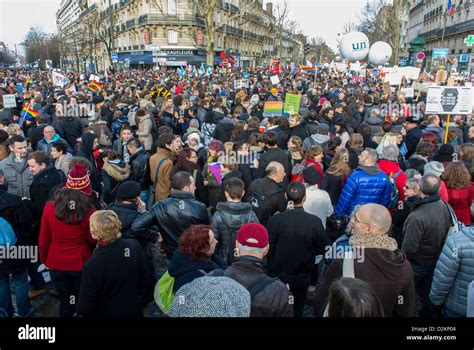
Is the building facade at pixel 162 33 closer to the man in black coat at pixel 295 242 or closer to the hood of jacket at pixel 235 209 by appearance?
the hood of jacket at pixel 235 209

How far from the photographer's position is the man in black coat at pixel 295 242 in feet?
12.0

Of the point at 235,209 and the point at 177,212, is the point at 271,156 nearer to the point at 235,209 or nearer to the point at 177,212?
the point at 235,209

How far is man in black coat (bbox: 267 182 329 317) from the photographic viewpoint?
365 centimetres

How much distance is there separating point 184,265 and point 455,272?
2.26 metres

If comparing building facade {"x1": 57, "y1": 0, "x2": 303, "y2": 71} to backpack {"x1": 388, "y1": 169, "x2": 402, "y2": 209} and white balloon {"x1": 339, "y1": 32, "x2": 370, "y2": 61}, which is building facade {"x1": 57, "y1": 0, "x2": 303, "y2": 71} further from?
backpack {"x1": 388, "y1": 169, "x2": 402, "y2": 209}

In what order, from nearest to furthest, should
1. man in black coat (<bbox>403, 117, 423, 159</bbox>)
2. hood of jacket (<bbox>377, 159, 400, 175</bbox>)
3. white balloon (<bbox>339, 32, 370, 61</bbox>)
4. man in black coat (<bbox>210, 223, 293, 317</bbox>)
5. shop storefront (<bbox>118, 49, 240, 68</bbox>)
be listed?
man in black coat (<bbox>210, 223, 293, 317</bbox>)
hood of jacket (<bbox>377, 159, 400, 175</bbox>)
man in black coat (<bbox>403, 117, 423, 159</bbox>)
white balloon (<bbox>339, 32, 370, 61</bbox>)
shop storefront (<bbox>118, 49, 240, 68</bbox>)

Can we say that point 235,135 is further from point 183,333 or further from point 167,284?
point 183,333

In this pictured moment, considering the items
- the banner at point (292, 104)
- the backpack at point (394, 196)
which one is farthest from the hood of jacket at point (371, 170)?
the banner at point (292, 104)

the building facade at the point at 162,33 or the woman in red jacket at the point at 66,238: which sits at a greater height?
the building facade at the point at 162,33

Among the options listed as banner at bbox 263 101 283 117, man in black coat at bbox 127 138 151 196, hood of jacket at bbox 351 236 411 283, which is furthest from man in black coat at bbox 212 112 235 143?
hood of jacket at bbox 351 236 411 283

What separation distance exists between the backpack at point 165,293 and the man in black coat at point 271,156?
9.45ft

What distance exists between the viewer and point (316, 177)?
14.3ft

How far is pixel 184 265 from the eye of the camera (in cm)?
287

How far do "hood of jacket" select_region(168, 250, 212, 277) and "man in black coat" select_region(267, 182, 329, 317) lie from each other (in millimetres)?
1003
